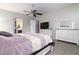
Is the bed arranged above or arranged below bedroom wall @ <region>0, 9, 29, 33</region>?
below

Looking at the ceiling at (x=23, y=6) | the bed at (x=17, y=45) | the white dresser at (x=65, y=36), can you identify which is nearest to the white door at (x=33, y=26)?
the bed at (x=17, y=45)

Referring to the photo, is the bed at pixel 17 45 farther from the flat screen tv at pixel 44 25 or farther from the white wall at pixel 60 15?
the white wall at pixel 60 15

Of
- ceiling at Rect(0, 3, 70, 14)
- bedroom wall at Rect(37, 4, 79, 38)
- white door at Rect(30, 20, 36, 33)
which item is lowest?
white door at Rect(30, 20, 36, 33)

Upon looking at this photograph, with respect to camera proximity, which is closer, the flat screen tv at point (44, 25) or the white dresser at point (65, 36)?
the flat screen tv at point (44, 25)

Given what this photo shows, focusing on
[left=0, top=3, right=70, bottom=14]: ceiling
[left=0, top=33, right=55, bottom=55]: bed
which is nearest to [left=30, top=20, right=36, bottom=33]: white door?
[left=0, top=33, right=55, bottom=55]: bed

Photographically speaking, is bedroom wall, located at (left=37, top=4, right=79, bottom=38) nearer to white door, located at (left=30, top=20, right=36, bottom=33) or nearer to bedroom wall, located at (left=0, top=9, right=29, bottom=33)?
white door, located at (left=30, top=20, right=36, bottom=33)

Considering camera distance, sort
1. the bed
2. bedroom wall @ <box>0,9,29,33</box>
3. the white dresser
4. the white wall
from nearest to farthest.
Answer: the bed < bedroom wall @ <box>0,9,29,33</box> < the white wall < the white dresser

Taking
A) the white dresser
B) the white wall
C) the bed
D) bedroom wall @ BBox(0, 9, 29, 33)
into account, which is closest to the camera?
the bed

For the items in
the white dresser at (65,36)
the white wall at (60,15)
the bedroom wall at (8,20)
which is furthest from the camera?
the white dresser at (65,36)

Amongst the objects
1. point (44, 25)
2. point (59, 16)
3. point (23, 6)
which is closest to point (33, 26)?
point (44, 25)

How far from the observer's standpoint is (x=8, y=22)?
4.47ft

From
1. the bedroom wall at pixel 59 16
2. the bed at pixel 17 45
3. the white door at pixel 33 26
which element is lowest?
the bed at pixel 17 45

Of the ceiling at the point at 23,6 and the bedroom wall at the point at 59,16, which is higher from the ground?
the ceiling at the point at 23,6

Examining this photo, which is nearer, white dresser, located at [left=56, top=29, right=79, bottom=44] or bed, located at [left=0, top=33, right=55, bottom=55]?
bed, located at [left=0, top=33, right=55, bottom=55]
